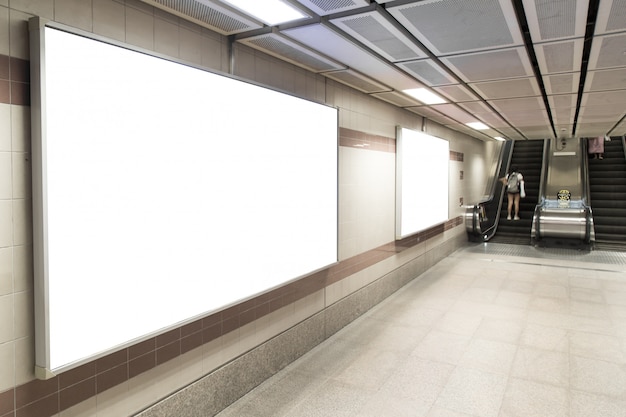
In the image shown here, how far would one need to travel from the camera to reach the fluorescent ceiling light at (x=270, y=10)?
225cm

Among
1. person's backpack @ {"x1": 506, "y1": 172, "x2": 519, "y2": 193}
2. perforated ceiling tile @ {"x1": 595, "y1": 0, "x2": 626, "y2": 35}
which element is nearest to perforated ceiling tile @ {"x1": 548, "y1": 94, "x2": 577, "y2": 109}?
perforated ceiling tile @ {"x1": 595, "y1": 0, "x2": 626, "y2": 35}

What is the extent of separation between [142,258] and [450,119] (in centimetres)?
549

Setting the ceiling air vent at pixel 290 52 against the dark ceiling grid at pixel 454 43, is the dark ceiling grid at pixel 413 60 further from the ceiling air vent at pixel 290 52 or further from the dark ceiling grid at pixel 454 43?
the ceiling air vent at pixel 290 52

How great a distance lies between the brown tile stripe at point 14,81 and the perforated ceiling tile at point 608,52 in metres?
3.08

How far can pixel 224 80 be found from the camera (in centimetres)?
261

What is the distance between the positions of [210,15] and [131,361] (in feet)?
6.09

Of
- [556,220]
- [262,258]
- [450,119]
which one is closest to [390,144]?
[450,119]

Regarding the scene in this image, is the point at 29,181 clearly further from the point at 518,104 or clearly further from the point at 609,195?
the point at 609,195

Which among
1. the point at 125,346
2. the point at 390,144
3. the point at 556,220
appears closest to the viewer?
the point at 125,346

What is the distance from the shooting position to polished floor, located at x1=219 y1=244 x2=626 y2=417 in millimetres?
2955

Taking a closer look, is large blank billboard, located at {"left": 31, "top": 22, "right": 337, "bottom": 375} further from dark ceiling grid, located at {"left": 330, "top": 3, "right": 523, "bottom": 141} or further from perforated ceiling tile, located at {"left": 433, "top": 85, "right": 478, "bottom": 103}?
perforated ceiling tile, located at {"left": 433, "top": 85, "right": 478, "bottom": 103}

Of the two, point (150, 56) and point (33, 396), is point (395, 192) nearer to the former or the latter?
point (150, 56)

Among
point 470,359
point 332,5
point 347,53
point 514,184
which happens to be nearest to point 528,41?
point 347,53

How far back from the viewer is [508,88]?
4.23 m
